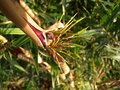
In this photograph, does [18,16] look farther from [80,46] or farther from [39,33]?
[80,46]

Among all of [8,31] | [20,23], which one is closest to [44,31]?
[20,23]

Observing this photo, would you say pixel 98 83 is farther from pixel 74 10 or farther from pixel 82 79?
pixel 74 10

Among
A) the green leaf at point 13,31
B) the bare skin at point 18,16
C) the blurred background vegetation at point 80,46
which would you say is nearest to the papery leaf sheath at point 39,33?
the bare skin at point 18,16

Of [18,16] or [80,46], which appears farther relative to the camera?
A: [80,46]

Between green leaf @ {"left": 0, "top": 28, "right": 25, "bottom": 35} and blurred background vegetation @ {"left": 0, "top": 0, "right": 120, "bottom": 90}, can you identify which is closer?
green leaf @ {"left": 0, "top": 28, "right": 25, "bottom": 35}

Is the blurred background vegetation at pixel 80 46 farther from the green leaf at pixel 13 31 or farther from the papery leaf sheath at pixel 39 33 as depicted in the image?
the papery leaf sheath at pixel 39 33

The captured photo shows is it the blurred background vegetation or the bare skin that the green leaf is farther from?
the bare skin

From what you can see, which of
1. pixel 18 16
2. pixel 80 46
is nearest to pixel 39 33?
pixel 18 16

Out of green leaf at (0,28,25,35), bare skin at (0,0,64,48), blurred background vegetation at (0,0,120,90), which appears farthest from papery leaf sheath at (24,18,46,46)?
green leaf at (0,28,25,35)

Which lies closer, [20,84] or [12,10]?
[12,10]
